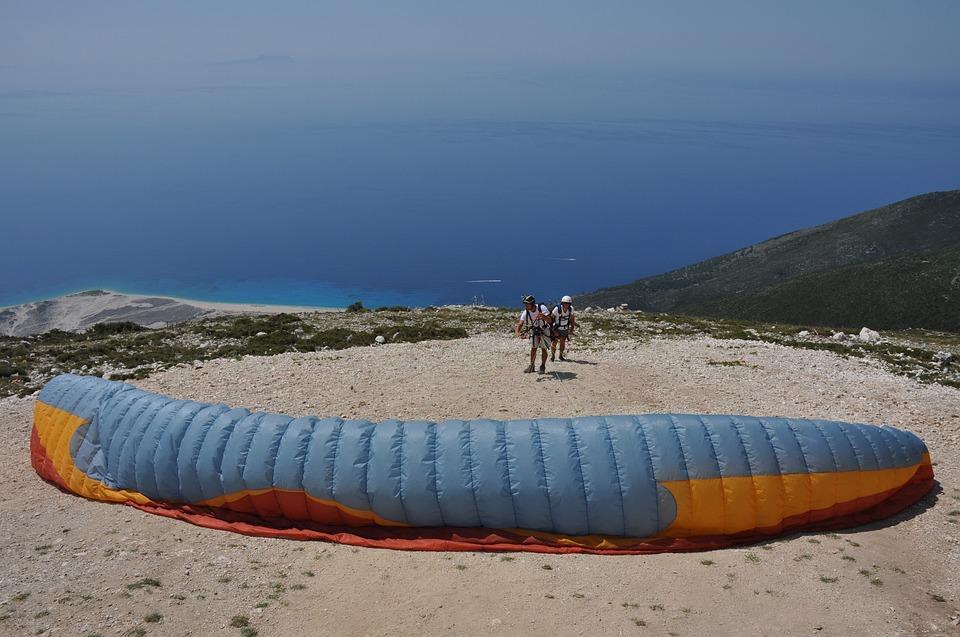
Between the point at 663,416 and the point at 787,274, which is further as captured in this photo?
the point at 787,274

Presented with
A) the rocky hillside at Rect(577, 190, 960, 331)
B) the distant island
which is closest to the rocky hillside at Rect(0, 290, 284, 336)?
the distant island

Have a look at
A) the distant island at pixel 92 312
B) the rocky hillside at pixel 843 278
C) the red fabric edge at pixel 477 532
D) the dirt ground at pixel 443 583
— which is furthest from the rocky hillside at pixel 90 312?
the dirt ground at pixel 443 583

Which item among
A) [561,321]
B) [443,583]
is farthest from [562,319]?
[443,583]

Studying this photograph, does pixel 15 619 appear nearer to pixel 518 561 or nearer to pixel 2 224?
pixel 518 561

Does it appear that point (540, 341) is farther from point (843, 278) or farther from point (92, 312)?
point (92, 312)

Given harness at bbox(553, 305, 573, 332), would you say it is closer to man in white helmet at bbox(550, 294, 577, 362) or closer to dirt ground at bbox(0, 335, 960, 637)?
man in white helmet at bbox(550, 294, 577, 362)

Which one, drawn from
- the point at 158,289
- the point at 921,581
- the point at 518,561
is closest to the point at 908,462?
the point at 921,581
